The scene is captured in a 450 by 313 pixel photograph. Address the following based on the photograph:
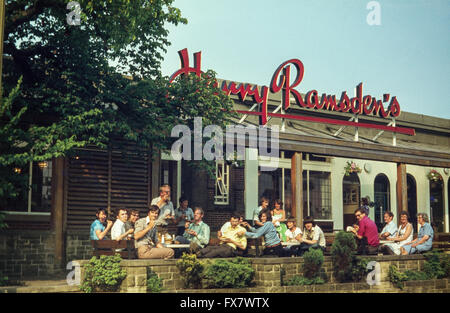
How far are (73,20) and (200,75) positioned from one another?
4.85 m

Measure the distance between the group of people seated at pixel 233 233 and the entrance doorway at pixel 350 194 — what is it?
890cm

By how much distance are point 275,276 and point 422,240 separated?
540 centimetres

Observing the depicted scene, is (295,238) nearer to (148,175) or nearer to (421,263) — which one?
(421,263)

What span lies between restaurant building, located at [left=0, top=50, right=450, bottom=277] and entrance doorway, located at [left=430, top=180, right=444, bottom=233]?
0.15 ft

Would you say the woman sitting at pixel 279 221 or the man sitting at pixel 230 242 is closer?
the man sitting at pixel 230 242

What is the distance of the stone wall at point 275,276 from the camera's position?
492 inches

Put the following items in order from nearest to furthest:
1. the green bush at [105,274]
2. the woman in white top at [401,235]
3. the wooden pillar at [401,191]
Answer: the green bush at [105,274] → the woman in white top at [401,235] → the wooden pillar at [401,191]

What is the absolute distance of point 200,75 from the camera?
1881 cm

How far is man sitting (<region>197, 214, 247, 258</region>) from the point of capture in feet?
45.6

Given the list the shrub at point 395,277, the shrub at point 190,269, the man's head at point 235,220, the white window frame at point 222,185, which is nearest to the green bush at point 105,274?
the shrub at point 190,269

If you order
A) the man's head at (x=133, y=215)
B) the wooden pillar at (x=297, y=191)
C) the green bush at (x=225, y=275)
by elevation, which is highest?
the wooden pillar at (x=297, y=191)

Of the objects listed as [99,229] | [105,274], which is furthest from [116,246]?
[99,229]

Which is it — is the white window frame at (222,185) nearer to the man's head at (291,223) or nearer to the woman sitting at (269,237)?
the man's head at (291,223)
